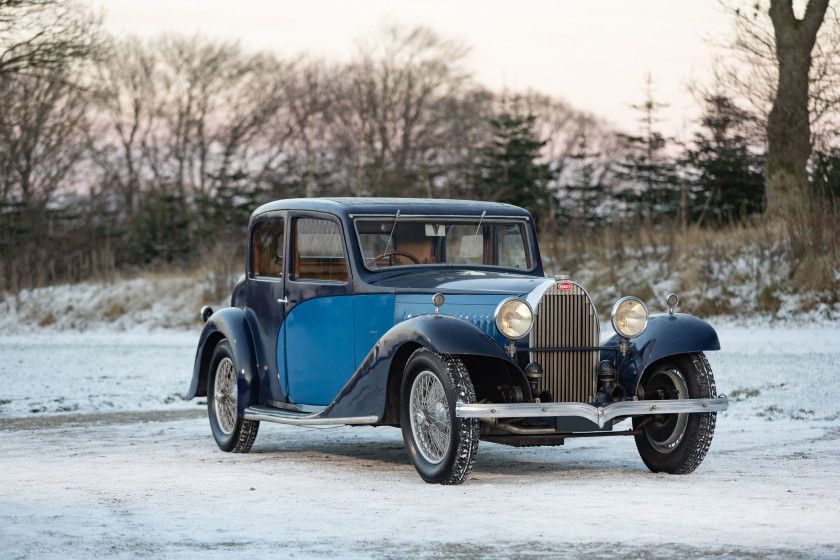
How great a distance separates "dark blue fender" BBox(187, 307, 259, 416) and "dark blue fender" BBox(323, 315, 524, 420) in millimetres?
1189

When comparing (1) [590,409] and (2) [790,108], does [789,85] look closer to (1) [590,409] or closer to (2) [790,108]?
(2) [790,108]

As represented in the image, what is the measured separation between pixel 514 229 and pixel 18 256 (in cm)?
2864

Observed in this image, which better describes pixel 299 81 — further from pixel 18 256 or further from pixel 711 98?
pixel 711 98

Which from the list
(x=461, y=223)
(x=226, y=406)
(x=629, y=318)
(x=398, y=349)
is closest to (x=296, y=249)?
(x=461, y=223)

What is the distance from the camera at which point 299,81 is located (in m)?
52.2

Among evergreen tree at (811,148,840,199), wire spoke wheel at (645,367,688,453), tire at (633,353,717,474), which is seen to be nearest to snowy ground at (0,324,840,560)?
tire at (633,353,717,474)

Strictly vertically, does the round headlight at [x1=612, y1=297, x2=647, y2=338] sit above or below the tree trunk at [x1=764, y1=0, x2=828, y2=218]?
below

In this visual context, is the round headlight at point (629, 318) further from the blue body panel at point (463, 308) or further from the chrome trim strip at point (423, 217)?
the chrome trim strip at point (423, 217)

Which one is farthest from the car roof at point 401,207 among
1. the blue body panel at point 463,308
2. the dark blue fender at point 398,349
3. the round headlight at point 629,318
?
the round headlight at point 629,318

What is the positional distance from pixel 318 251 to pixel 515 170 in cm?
3076

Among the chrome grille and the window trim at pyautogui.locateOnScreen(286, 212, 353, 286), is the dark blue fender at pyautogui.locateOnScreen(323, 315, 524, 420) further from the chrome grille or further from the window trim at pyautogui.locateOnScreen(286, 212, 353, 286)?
the window trim at pyautogui.locateOnScreen(286, 212, 353, 286)

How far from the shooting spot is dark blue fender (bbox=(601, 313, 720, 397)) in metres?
7.91

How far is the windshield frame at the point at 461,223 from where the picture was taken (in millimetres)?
8883

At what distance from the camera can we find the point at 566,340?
7859 mm
